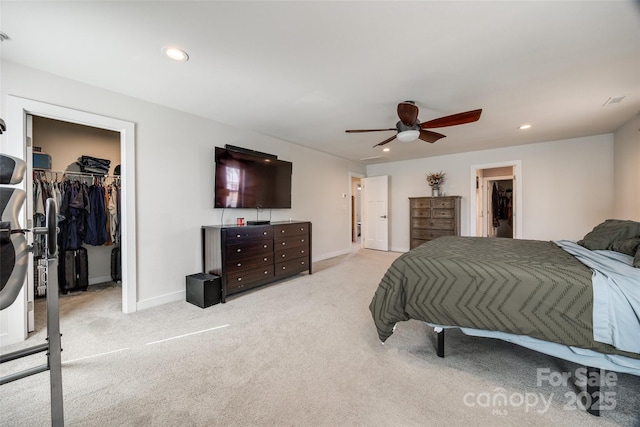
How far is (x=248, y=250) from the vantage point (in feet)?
10.6

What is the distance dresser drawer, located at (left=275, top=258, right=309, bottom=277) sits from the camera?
3.69m

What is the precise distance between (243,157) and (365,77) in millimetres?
2064

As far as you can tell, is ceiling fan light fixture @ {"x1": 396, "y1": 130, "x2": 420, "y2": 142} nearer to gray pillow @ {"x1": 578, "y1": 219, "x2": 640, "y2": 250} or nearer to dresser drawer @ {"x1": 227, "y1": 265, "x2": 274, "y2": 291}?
gray pillow @ {"x1": 578, "y1": 219, "x2": 640, "y2": 250}

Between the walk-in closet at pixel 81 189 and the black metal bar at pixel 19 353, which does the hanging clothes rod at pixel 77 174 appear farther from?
the black metal bar at pixel 19 353

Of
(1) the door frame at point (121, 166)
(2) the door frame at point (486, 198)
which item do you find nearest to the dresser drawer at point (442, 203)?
(2) the door frame at point (486, 198)

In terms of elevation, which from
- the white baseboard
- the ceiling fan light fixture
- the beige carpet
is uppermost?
the ceiling fan light fixture

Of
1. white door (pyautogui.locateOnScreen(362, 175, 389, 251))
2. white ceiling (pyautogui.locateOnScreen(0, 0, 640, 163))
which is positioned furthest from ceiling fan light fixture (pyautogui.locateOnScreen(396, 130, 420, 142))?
white door (pyautogui.locateOnScreen(362, 175, 389, 251))

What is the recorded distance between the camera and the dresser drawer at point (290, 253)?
3670 millimetres

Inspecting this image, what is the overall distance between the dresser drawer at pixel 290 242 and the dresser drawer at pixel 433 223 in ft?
9.51

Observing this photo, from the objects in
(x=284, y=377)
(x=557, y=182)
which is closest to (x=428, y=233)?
(x=557, y=182)

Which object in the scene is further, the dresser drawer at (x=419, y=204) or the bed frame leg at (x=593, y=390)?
the dresser drawer at (x=419, y=204)

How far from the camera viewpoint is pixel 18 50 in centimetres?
193

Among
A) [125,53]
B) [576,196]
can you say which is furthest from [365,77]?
[576,196]

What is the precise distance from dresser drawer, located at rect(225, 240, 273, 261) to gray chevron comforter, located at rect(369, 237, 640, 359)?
183 centimetres
